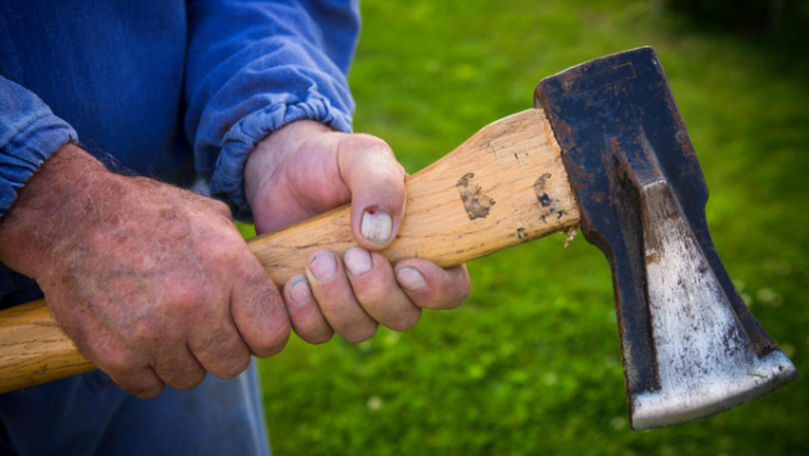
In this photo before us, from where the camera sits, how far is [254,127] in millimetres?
1597

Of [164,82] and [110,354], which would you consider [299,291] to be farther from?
[164,82]

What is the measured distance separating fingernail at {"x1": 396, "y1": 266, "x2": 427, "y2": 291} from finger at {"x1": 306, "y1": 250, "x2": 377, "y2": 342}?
137 millimetres

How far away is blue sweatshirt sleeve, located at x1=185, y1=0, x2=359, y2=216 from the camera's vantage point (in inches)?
63.4

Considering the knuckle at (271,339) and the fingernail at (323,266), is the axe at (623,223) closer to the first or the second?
the fingernail at (323,266)

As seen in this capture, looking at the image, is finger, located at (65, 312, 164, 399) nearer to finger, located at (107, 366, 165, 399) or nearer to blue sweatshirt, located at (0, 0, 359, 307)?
finger, located at (107, 366, 165, 399)

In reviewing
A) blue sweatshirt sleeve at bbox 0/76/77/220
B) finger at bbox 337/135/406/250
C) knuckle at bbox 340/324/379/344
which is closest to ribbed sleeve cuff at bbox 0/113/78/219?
blue sweatshirt sleeve at bbox 0/76/77/220

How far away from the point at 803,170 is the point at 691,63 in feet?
6.61

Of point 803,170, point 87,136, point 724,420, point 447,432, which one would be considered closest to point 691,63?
point 803,170

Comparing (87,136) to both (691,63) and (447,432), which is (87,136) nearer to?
(447,432)

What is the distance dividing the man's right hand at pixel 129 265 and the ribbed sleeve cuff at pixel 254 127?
0.89 ft

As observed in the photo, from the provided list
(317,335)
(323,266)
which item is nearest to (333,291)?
(323,266)

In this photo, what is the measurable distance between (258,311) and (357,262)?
0.28 meters

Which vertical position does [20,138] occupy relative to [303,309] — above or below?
above

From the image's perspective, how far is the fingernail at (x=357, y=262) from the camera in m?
1.49
